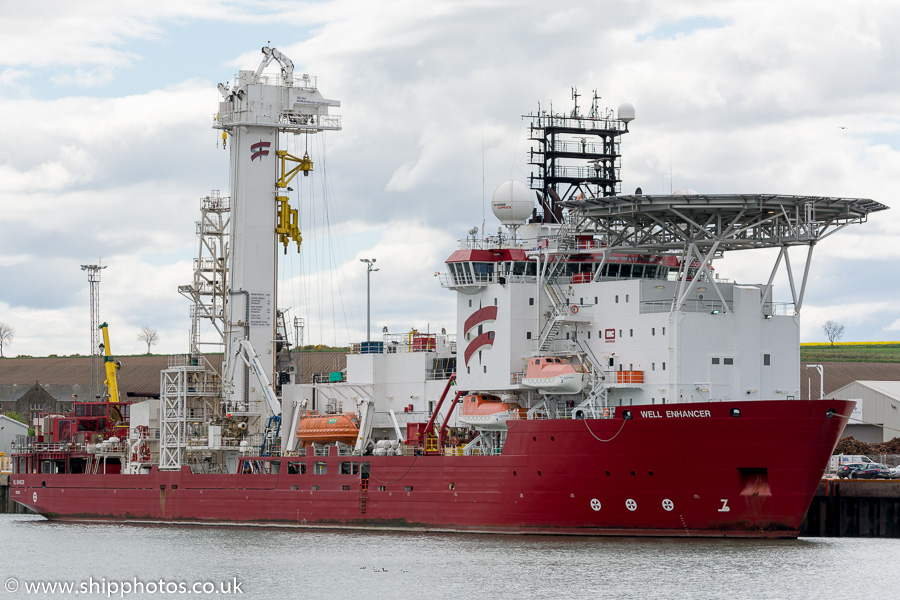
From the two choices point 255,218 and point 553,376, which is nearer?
point 553,376

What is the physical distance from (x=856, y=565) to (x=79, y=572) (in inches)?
819

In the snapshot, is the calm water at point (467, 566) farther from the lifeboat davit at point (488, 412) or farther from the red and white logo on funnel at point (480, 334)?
the red and white logo on funnel at point (480, 334)

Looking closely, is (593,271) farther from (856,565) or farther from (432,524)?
(856,565)

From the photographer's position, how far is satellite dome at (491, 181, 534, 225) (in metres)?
48.5

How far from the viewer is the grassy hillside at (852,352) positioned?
10365 cm

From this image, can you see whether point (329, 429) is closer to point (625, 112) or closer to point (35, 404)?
point (625, 112)

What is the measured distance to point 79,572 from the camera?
123 ft

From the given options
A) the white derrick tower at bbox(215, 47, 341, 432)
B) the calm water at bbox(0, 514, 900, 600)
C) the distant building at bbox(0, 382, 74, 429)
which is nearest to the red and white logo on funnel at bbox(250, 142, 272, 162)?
the white derrick tower at bbox(215, 47, 341, 432)

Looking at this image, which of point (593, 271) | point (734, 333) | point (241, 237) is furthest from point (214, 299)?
point (734, 333)

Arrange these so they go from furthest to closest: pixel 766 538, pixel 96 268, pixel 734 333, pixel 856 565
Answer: pixel 96 268 < pixel 734 333 < pixel 766 538 < pixel 856 565

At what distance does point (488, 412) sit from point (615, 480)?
5971mm

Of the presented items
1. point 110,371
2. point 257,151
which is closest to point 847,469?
point 257,151

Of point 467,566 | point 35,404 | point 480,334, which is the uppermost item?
point 480,334

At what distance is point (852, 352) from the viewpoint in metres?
112
